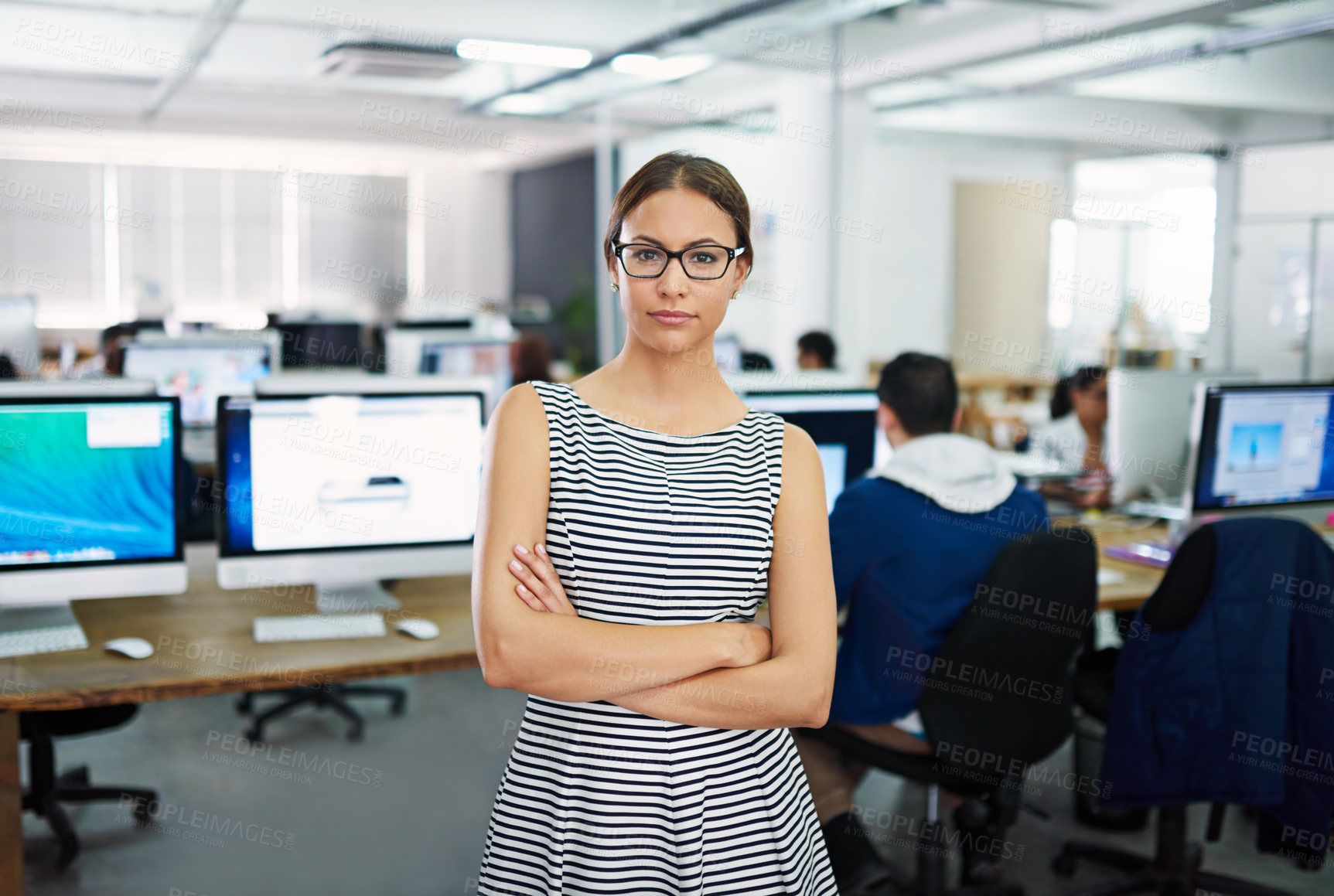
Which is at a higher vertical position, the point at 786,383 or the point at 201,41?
the point at 201,41

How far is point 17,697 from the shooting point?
2080 millimetres

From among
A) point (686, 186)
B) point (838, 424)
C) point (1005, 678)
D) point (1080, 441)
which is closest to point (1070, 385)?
point (1080, 441)

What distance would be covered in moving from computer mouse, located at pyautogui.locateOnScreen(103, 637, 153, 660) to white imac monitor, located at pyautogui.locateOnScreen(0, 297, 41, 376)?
428 cm

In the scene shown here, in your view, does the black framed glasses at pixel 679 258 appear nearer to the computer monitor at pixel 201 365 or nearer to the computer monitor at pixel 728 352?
the computer monitor at pixel 201 365

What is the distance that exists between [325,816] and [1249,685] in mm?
2472

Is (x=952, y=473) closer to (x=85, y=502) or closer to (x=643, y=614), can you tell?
(x=643, y=614)

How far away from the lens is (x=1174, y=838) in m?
2.79

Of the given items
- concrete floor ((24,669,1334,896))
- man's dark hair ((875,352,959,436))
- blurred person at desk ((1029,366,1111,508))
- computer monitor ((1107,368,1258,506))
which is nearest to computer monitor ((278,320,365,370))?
concrete floor ((24,669,1334,896))

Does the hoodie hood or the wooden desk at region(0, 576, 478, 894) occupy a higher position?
the hoodie hood

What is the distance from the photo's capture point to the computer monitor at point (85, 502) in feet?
7.89

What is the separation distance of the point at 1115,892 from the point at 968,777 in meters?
0.64

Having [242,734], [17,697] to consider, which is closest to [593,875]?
[17,697]

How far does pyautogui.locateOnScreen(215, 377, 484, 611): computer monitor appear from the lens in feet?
8.48

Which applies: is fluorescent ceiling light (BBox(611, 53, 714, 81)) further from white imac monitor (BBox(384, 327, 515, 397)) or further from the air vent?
white imac monitor (BBox(384, 327, 515, 397))
